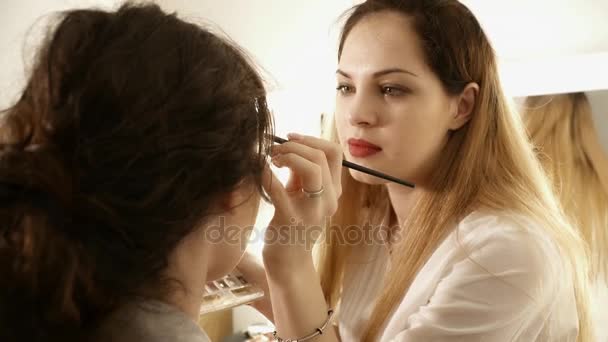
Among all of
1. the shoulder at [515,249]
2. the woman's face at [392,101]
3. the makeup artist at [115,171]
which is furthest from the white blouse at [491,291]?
the makeup artist at [115,171]

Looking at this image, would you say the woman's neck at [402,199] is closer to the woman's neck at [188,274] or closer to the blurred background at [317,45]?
Result: the blurred background at [317,45]

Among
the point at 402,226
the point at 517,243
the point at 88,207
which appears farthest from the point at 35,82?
the point at 402,226

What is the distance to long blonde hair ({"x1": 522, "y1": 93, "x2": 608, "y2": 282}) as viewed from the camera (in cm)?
101

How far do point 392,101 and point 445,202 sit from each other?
18 centimetres

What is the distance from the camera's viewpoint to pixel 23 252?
387 millimetres

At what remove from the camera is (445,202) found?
0.85 metres

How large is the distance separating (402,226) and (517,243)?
295 millimetres

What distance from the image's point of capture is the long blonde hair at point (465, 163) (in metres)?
0.81

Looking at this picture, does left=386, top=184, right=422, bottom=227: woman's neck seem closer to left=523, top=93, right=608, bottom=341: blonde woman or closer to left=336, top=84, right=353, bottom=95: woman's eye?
left=336, top=84, right=353, bottom=95: woman's eye

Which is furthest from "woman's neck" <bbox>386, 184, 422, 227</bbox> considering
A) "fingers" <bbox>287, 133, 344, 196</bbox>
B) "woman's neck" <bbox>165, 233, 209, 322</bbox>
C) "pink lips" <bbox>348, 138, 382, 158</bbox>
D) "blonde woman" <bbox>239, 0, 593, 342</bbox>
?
"woman's neck" <bbox>165, 233, 209, 322</bbox>

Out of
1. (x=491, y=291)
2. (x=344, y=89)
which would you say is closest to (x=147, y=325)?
(x=491, y=291)

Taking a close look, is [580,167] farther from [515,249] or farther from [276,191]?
[276,191]

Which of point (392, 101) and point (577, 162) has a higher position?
point (392, 101)

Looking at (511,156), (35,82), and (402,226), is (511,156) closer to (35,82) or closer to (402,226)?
(402,226)
